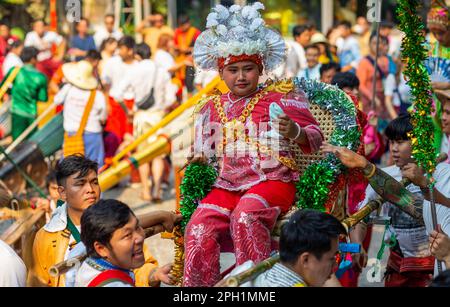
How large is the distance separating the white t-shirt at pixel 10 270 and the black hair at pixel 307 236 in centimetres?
141

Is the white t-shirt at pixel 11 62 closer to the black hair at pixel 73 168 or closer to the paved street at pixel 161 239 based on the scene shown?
the paved street at pixel 161 239

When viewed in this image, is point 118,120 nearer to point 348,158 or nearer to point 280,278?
point 348,158

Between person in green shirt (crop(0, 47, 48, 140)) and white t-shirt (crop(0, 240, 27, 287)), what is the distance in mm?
7698

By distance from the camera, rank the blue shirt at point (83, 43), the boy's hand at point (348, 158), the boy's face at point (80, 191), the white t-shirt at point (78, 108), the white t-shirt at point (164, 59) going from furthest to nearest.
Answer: the blue shirt at point (83, 43) → the white t-shirt at point (164, 59) → the white t-shirt at point (78, 108) → the boy's face at point (80, 191) → the boy's hand at point (348, 158)

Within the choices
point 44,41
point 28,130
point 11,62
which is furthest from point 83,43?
point 28,130

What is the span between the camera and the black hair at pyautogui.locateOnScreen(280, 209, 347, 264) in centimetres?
A: 401

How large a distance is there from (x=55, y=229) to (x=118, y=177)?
589 centimetres

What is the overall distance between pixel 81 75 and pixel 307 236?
7.71 meters

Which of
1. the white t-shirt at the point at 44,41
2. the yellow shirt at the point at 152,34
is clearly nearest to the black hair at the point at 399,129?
the white t-shirt at the point at 44,41

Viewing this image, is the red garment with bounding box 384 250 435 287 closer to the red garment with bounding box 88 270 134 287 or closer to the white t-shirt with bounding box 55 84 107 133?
the red garment with bounding box 88 270 134 287

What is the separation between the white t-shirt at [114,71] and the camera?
12740mm

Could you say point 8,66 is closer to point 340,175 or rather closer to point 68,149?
point 68,149

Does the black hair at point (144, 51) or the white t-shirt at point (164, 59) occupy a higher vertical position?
the black hair at point (144, 51)
